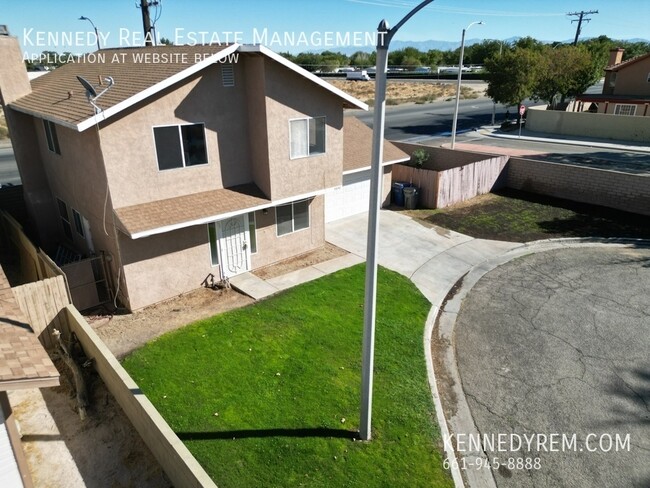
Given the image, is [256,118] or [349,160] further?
[349,160]

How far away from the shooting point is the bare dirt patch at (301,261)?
15039 mm

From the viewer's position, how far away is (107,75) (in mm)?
14664

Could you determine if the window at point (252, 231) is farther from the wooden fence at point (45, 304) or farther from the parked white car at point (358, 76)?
the parked white car at point (358, 76)

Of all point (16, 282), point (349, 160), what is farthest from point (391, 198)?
point (16, 282)

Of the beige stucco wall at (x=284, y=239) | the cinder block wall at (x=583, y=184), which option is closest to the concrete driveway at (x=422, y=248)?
the beige stucco wall at (x=284, y=239)

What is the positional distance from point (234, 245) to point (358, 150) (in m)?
8.71

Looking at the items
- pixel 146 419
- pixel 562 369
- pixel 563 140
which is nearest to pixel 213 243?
pixel 146 419

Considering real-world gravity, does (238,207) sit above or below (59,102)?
below

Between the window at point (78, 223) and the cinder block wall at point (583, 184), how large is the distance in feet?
67.3

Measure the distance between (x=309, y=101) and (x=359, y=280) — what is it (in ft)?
19.2

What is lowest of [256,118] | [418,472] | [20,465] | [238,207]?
[418,472]

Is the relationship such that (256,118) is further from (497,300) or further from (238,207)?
(497,300)

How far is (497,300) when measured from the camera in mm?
13656

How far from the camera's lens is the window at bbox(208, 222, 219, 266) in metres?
13.7
